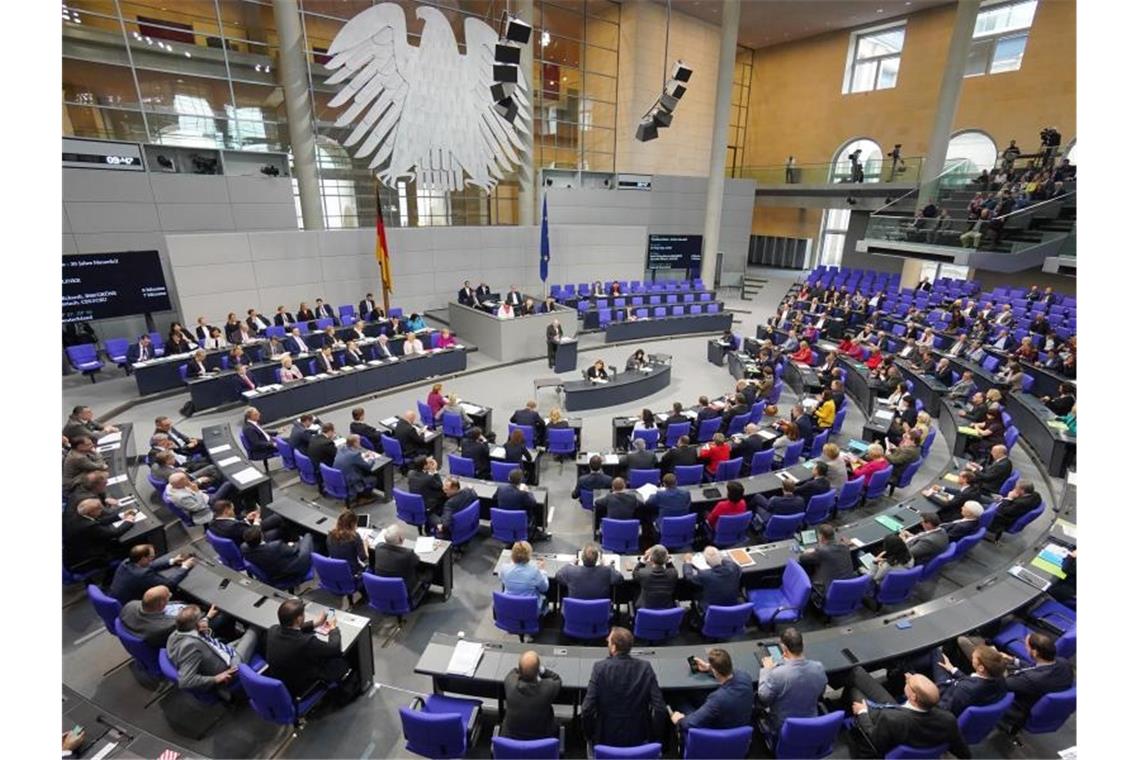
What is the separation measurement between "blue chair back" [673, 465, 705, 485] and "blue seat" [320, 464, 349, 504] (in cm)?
447

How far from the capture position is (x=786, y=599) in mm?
5273

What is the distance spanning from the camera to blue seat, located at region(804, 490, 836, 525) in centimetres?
675

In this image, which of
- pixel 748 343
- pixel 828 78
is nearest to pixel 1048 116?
pixel 828 78

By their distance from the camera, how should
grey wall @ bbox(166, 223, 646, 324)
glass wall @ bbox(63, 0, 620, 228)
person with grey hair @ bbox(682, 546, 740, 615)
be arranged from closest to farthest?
person with grey hair @ bbox(682, 546, 740, 615)
glass wall @ bbox(63, 0, 620, 228)
grey wall @ bbox(166, 223, 646, 324)

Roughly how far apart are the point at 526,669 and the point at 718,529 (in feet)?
11.2

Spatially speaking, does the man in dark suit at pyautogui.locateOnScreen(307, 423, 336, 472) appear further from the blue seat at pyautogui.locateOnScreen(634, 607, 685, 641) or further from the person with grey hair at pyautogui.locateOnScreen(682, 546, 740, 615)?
the person with grey hair at pyautogui.locateOnScreen(682, 546, 740, 615)

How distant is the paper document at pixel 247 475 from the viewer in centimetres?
696

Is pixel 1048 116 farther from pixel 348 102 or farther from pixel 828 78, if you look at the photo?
pixel 348 102

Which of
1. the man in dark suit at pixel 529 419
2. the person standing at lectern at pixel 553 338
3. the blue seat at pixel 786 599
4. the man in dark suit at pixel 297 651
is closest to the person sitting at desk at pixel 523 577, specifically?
the man in dark suit at pixel 297 651

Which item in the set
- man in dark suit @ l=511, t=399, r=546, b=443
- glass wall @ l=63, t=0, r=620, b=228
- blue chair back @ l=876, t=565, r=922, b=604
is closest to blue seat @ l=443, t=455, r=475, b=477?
man in dark suit @ l=511, t=399, r=546, b=443

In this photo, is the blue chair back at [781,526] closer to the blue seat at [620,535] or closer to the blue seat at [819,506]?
the blue seat at [819,506]

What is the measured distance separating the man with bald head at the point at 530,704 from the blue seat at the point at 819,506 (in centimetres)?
438

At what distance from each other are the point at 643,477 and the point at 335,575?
3912 millimetres

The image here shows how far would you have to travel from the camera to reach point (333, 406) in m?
11.4
